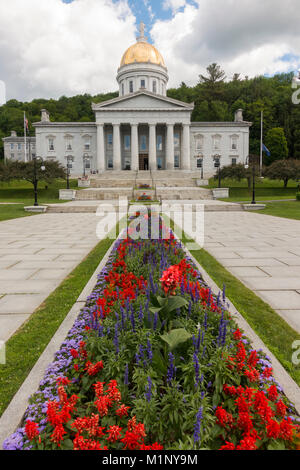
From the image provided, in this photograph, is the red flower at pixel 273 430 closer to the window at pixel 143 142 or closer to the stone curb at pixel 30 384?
the stone curb at pixel 30 384

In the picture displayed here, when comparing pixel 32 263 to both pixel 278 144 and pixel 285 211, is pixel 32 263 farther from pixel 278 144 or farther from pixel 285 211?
pixel 278 144

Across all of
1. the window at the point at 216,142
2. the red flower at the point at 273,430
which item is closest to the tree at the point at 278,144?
the window at the point at 216,142

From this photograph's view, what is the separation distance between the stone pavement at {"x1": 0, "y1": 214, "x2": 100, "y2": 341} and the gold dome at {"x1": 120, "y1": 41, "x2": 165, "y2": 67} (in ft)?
226

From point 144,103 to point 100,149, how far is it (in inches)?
504

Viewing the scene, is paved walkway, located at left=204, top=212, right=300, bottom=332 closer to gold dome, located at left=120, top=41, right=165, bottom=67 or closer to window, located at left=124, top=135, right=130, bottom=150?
window, located at left=124, top=135, right=130, bottom=150

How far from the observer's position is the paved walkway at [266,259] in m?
5.28

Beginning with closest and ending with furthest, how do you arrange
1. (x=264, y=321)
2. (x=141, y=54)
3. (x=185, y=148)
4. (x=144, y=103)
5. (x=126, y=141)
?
(x=264, y=321)
(x=144, y=103)
(x=185, y=148)
(x=126, y=141)
(x=141, y=54)

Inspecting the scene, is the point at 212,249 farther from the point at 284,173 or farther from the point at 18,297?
the point at 284,173

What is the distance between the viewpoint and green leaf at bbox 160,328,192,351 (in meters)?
2.68

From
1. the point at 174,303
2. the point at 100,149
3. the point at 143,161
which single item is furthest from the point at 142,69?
the point at 174,303

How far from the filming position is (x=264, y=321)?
170 inches

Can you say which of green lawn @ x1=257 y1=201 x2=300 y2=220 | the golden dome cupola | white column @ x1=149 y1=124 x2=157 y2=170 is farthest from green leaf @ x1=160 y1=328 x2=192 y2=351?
the golden dome cupola

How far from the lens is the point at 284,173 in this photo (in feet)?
125

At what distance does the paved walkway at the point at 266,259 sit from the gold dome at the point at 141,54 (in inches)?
2718
